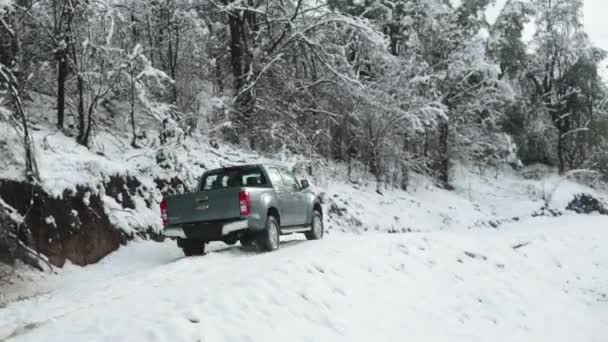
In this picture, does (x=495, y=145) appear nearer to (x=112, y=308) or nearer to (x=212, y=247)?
(x=212, y=247)

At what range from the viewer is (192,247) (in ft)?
34.8

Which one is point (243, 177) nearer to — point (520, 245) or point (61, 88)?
point (61, 88)

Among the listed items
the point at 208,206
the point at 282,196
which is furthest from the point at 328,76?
the point at 208,206

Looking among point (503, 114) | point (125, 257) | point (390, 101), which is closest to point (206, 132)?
point (125, 257)

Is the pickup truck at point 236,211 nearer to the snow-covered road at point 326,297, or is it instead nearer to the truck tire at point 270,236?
the truck tire at point 270,236

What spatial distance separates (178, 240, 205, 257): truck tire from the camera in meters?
10.4

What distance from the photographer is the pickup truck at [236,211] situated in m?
9.61

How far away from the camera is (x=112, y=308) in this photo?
644 centimetres

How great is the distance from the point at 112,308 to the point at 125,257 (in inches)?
172

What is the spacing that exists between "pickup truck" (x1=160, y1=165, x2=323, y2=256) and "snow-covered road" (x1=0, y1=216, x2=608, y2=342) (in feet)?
1.51

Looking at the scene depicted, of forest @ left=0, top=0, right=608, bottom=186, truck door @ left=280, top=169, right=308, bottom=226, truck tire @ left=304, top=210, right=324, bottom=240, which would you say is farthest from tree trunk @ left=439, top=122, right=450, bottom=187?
truck door @ left=280, top=169, right=308, bottom=226

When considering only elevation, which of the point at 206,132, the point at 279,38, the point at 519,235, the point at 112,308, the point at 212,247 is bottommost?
the point at 519,235

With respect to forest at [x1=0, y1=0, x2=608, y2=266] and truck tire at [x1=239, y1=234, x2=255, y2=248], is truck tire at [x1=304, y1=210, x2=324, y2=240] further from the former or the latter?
forest at [x1=0, y1=0, x2=608, y2=266]

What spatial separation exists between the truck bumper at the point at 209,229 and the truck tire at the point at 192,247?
Answer: 0.50 m
